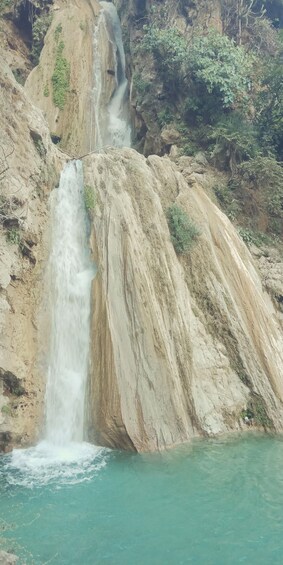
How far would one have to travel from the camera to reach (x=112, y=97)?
3262 cm

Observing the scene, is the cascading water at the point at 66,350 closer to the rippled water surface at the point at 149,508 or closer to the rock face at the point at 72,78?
the rippled water surface at the point at 149,508

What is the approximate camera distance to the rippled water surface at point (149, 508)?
29.9ft

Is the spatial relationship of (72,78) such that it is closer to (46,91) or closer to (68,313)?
(46,91)

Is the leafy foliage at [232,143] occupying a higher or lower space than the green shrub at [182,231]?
higher

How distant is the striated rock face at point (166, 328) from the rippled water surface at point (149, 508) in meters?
1.41

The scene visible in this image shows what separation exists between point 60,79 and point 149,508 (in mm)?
27431

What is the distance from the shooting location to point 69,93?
30547 millimetres

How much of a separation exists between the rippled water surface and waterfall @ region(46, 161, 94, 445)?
153 centimetres

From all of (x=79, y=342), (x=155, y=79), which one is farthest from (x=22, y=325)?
(x=155, y=79)

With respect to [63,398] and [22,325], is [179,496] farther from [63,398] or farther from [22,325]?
[22,325]

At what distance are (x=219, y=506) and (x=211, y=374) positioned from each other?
227 inches

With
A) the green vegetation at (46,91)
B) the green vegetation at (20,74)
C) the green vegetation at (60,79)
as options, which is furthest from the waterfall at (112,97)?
the green vegetation at (20,74)

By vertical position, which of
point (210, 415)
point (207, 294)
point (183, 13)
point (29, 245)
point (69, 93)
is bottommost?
point (210, 415)

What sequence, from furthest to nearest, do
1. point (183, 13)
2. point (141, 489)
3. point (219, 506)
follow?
1. point (183, 13)
2. point (141, 489)
3. point (219, 506)
